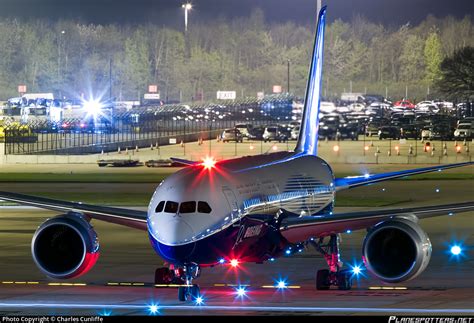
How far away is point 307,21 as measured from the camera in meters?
138

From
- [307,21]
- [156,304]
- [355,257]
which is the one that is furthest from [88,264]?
[307,21]

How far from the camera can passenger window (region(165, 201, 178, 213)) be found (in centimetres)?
2881

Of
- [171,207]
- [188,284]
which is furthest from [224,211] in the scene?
[188,284]

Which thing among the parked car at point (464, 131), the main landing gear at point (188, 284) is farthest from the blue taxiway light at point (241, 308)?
the parked car at point (464, 131)

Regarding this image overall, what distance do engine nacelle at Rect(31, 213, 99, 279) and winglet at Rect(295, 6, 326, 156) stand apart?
39.7 feet

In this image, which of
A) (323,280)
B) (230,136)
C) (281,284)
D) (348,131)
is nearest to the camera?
(323,280)

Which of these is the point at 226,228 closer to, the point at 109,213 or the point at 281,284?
the point at 109,213

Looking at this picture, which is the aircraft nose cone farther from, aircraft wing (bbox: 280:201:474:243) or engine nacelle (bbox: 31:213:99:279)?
Result: aircraft wing (bbox: 280:201:474:243)

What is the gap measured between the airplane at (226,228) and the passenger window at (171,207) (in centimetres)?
2

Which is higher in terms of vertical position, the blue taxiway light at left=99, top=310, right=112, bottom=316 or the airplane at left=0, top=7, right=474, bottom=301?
the airplane at left=0, top=7, right=474, bottom=301

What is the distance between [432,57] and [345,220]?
355ft

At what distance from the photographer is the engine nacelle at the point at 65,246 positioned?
30.4 metres

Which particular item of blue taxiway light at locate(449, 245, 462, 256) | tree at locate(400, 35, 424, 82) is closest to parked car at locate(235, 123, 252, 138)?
tree at locate(400, 35, 424, 82)

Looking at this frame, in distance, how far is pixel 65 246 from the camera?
1225 inches
